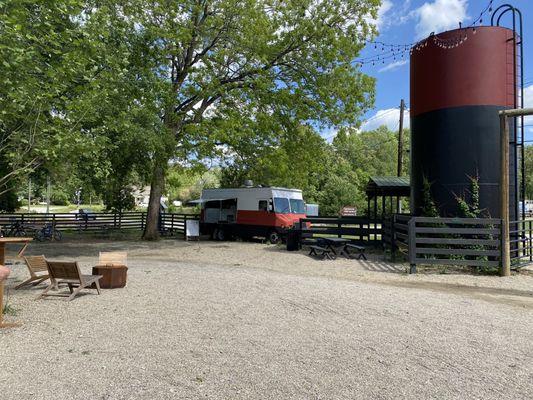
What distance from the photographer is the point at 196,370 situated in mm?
4453

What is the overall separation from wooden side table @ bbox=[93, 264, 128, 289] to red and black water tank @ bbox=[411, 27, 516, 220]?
926 centimetres

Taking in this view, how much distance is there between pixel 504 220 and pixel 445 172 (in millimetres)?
2419

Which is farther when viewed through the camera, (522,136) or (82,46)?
(522,136)

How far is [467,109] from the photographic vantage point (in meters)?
12.9

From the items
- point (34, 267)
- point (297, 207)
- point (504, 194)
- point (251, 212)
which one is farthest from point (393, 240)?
point (34, 267)

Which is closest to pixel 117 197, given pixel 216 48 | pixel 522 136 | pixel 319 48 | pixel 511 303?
pixel 216 48

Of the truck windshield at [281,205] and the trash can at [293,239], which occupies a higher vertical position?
the truck windshield at [281,205]

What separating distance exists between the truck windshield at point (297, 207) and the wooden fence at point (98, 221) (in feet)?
22.8

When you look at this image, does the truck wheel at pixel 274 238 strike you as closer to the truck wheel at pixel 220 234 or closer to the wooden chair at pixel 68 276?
the truck wheel at pixel 220 234

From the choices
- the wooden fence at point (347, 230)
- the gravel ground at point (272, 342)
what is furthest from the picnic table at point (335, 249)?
the gravel ground at point (272, 342)

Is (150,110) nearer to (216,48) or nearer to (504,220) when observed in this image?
(216,48)

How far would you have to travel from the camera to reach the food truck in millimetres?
21109

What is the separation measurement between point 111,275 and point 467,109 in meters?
10.5

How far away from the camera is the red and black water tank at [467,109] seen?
1277 centimetres
